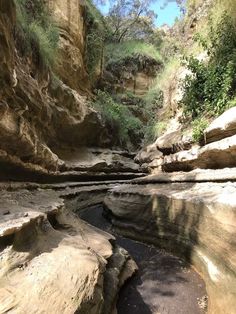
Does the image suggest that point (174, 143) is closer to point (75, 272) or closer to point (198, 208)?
point (198, 208)

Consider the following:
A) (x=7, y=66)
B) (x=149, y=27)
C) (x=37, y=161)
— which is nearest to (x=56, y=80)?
(x=37, y=161)

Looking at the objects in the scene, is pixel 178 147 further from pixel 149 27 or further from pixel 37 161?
pixel 149 27

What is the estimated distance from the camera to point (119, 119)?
1353 centimetres

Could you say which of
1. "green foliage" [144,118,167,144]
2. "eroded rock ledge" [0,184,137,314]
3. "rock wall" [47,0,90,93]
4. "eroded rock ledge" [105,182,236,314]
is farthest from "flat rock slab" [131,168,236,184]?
"rock wall" [47,0,90,93]

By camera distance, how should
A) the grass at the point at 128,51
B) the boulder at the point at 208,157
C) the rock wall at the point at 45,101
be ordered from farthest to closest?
1. the grass at the point at 128,51
2. the boulder at the point at 208,157
3. the rock wall at the point at 45,101

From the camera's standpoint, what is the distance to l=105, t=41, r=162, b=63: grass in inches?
682

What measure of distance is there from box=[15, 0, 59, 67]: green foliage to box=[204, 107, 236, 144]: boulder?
4.34 m

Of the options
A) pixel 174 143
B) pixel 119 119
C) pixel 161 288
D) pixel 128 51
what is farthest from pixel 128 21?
pixel 161 288

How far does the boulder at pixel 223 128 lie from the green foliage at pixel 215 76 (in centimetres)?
123

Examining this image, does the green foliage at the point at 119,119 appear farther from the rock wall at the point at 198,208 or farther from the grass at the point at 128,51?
the rock wall at the point at 198,208

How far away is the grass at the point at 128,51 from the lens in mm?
17328

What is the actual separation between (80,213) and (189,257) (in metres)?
4.21

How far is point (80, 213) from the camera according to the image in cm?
869

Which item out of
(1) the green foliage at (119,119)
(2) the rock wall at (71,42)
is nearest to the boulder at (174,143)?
(1) the green foliage at (119,119)
